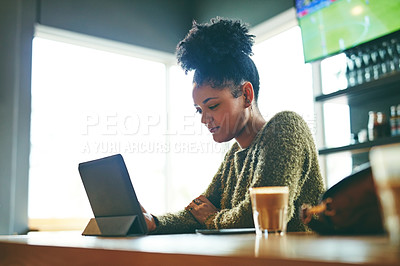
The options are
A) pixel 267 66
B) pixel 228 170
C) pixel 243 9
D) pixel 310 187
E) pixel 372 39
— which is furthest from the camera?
A: pixel 243 9

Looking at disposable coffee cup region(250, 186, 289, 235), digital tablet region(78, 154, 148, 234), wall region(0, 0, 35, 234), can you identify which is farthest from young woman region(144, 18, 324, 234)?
wall region(0, 0, 35, 234)

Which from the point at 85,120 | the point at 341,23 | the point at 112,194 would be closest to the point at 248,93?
the point at 112,194

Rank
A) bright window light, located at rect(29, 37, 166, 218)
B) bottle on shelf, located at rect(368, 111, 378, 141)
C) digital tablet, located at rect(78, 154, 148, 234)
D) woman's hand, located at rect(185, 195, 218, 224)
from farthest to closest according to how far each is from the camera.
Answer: bright window light, located at rect(29, 37, 166, 218), bottle on shelf, located at rect(368, 111, 378, 141), woman's hand, located at rect(185, 195, 218, 224), digital tablet, located at rect(78, 154, 148, 234)

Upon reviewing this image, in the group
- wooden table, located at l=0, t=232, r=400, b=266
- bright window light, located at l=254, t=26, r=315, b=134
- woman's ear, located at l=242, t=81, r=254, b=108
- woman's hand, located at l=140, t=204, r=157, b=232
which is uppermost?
bright window light, located at l=254, t=26, r=315, b=134

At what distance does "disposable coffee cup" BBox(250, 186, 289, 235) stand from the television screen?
181cm

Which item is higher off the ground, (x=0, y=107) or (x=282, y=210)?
(x=0, y=107)

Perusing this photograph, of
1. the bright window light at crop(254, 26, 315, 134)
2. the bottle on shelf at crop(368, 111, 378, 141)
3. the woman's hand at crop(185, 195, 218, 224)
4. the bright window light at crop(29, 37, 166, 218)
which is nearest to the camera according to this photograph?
the woman's hand at crop(185, 195, 218, 224)

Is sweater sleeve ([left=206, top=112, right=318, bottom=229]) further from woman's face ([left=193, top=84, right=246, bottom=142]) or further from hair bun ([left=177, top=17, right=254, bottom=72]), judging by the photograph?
hair bun ([left=177, top=17, right=254, bottom=72])

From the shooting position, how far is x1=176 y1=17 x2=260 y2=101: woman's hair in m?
1.64

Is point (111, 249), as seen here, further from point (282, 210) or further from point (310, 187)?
point (310, 187)

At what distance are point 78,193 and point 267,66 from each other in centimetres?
193

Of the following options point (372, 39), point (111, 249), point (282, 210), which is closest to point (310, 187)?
point (282, 210)

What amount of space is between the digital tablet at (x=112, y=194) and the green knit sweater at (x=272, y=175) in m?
0.27

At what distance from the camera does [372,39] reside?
93.8 inches
